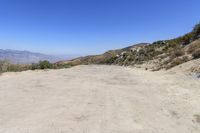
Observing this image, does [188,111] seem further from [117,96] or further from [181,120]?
[117,96]

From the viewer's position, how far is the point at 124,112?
27.7ft

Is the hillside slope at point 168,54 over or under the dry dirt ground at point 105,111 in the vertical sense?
over

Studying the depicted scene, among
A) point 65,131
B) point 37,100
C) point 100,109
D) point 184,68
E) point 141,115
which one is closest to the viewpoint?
point 65,131

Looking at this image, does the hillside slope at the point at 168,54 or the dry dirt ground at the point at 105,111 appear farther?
the hillside slope at the point at 168,54

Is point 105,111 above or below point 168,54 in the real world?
below

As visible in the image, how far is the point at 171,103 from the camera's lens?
963 cm

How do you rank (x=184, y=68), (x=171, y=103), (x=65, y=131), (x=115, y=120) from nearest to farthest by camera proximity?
(x=65, y=131) → (x=115, y=120) → (x=171, y=103) → (x=184, y=68)

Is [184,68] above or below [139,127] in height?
above

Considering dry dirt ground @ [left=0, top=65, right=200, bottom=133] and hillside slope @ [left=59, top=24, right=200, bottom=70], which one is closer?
dry dirt ground @ [left=0, top=65, right=200, bottom=133]

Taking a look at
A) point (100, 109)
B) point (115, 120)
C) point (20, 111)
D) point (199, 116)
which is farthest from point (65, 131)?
point (199, 116)

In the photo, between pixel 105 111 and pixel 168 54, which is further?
pixel 168 54

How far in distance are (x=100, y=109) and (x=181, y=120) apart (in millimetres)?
2741

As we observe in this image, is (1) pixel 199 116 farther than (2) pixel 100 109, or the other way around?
(2) pixel 100 109

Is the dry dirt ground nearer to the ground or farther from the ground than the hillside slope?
nearer to the ground
